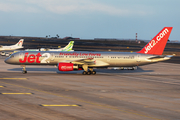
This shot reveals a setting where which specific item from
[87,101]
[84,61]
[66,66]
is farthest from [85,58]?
[87,101]

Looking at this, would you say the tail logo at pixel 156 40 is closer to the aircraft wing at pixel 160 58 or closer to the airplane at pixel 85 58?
the airplane at pixel 85 58

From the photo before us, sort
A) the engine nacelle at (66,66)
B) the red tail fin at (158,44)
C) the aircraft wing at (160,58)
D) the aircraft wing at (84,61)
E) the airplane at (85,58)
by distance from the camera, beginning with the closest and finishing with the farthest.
Result: the engine nacelle at (66,66) < the aircraft wing at (84,61) < the aircraft wing at (160,58) < the airplane at (85,58) < the red tail fin at (158,44)

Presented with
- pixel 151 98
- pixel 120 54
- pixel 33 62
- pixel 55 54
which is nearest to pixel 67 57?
pixel 55 54

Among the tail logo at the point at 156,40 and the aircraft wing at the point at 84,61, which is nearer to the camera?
the aircraft wing at the point at 84,61

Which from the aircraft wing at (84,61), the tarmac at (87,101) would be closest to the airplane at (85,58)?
the aircraft wing at (84,61)

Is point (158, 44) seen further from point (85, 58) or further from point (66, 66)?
point (66, 66)

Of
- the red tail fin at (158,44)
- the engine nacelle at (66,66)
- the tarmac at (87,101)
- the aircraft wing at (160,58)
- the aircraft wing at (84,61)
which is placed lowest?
the tarmac at (87,101)

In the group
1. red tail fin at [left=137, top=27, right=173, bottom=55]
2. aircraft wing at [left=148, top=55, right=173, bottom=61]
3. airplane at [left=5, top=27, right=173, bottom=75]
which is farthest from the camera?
red tail fin at [left=137, top=27, right=173, bottom=55]

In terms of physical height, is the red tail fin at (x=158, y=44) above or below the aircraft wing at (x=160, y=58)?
above

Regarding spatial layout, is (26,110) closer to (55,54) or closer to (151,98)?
(151,98)

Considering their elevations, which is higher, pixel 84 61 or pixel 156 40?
pixel 156 40

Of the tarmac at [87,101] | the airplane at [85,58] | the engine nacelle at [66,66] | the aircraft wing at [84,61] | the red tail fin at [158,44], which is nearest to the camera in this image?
the tarmac at [87,101]

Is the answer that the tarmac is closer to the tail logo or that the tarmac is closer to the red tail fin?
the red tail fin

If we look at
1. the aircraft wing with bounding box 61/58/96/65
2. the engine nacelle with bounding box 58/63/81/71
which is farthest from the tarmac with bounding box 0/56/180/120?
the aircraft wing with bounding box 61/58/96/65
